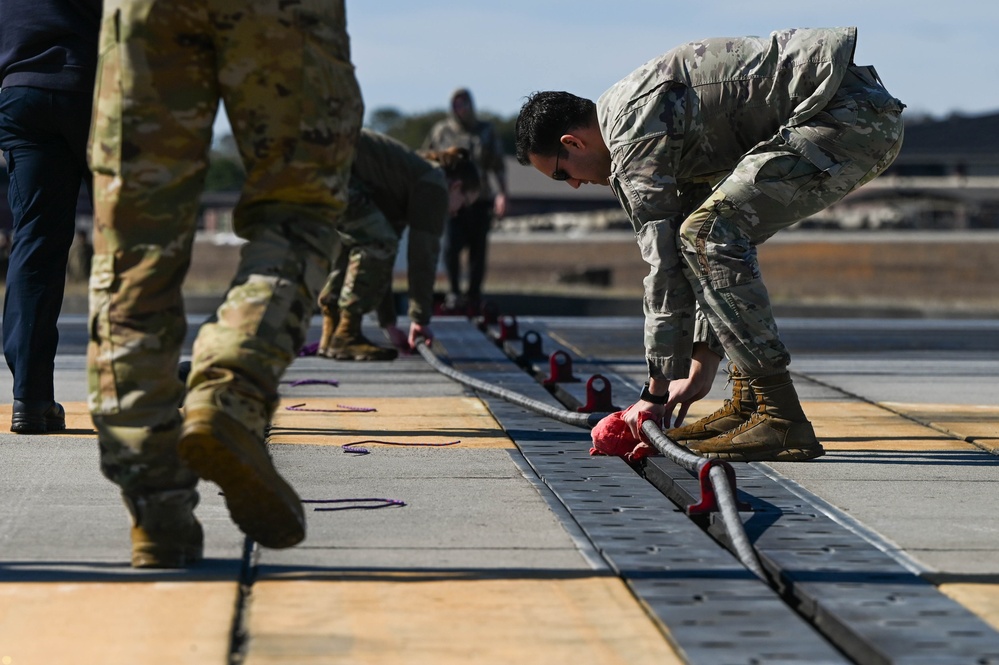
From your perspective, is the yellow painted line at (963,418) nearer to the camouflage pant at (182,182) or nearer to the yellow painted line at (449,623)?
the yellow painted line at (449,623)

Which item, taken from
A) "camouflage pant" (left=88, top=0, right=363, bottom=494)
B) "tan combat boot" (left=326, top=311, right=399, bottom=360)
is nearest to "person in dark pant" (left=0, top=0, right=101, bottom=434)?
"camouflage pant" (left=88, top=0, right=363, bottom=494)

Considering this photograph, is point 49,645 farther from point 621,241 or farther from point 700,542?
point 621,241

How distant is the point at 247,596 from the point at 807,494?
180 cm

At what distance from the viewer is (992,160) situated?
2995 inches

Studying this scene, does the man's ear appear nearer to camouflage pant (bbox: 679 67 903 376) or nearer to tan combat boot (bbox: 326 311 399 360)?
camouflage pant (bbox: 679 67 903 376)

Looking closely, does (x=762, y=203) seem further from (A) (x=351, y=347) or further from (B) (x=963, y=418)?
(A) (x=351, y=347)

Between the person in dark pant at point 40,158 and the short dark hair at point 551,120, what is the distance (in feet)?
5.01

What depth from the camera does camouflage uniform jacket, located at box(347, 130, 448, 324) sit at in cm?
856

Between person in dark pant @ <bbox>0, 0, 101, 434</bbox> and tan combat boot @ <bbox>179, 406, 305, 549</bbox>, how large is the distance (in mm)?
2365

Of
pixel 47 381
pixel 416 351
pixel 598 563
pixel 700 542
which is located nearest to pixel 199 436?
pixel 598 563

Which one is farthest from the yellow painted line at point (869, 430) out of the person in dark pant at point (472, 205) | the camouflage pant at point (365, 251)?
the person in dark pant at point (472, 205)

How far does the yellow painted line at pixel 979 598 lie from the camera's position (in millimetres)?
2771

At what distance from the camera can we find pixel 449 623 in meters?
2.71

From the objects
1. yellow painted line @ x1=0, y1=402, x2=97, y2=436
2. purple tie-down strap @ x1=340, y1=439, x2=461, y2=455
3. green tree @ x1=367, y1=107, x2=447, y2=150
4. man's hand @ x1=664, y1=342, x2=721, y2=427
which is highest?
man's hand @ x1=664, y1=342, x2=721, y2=427
